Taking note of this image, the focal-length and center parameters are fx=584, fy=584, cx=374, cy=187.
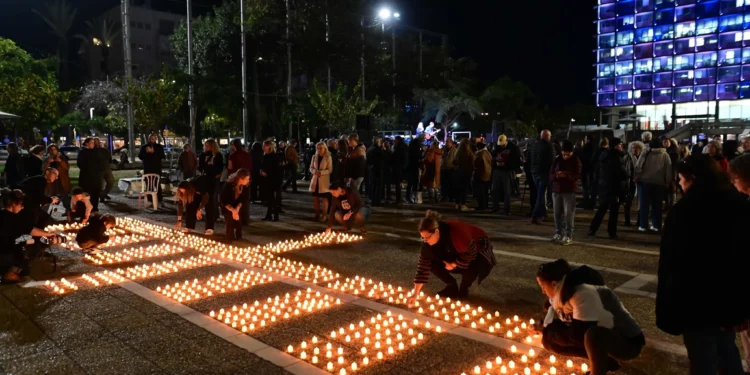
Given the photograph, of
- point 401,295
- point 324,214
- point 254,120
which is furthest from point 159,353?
point 254,120

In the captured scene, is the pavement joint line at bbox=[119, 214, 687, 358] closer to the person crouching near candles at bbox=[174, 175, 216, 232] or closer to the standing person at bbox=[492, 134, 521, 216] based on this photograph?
the person crouching near candles at bbox=[174, 175, 216, 232]

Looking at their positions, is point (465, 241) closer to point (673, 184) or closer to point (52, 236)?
point (52, 236)

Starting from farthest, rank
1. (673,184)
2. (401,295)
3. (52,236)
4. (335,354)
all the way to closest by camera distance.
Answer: (673,184)
(52,236)
(401,295)
(335,354)

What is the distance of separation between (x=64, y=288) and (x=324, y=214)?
5.93m

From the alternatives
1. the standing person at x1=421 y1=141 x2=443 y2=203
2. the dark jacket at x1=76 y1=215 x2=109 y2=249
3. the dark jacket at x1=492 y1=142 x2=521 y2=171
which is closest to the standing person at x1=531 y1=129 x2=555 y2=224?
the dark jacket at x1=492 y1=142 x2=521 y2=171

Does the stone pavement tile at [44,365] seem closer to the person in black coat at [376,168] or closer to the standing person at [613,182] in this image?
the standing person at [613,182]

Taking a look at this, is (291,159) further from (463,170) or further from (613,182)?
(613,182)

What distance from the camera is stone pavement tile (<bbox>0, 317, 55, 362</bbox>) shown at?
484 cm

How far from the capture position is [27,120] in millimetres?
30297

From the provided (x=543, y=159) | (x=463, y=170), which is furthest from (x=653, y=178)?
(x=463, y=170)

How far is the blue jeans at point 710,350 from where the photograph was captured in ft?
10.7

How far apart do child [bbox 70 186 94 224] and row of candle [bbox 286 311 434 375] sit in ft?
23.4

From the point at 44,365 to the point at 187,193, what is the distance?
19.6 ft

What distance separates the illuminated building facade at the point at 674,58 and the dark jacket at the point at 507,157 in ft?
294
